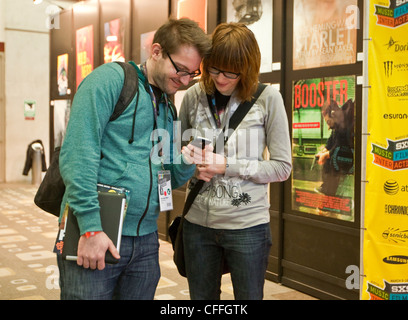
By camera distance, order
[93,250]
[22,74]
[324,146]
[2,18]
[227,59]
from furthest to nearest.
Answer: [22,74] → [2,18] → [324,146] → [227,59] → [93,250]

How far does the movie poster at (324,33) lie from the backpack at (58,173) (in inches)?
91.4

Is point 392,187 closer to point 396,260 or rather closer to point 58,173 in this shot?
point 396,260

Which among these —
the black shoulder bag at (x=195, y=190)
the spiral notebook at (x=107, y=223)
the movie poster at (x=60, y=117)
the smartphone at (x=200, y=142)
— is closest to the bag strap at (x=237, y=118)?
A: the black shoulder bag at (x=195, y=190)

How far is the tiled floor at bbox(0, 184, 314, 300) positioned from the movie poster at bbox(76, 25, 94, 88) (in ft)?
7.40

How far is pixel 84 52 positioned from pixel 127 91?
6.30 meters

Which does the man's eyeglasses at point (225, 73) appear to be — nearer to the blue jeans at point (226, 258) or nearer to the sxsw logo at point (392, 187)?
the blue jeans at point (226, 258)

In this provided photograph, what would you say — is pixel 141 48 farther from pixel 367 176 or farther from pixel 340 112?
pixel 367 176

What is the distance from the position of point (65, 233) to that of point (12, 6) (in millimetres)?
9947

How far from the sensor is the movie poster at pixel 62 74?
8.09 meters

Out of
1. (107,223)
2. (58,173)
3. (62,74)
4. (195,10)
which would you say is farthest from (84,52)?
(107,223)

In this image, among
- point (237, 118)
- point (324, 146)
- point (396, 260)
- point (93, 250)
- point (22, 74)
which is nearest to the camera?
point (93, 250)

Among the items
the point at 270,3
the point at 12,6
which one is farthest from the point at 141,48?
the point at 12,6

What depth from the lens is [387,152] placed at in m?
2.85
